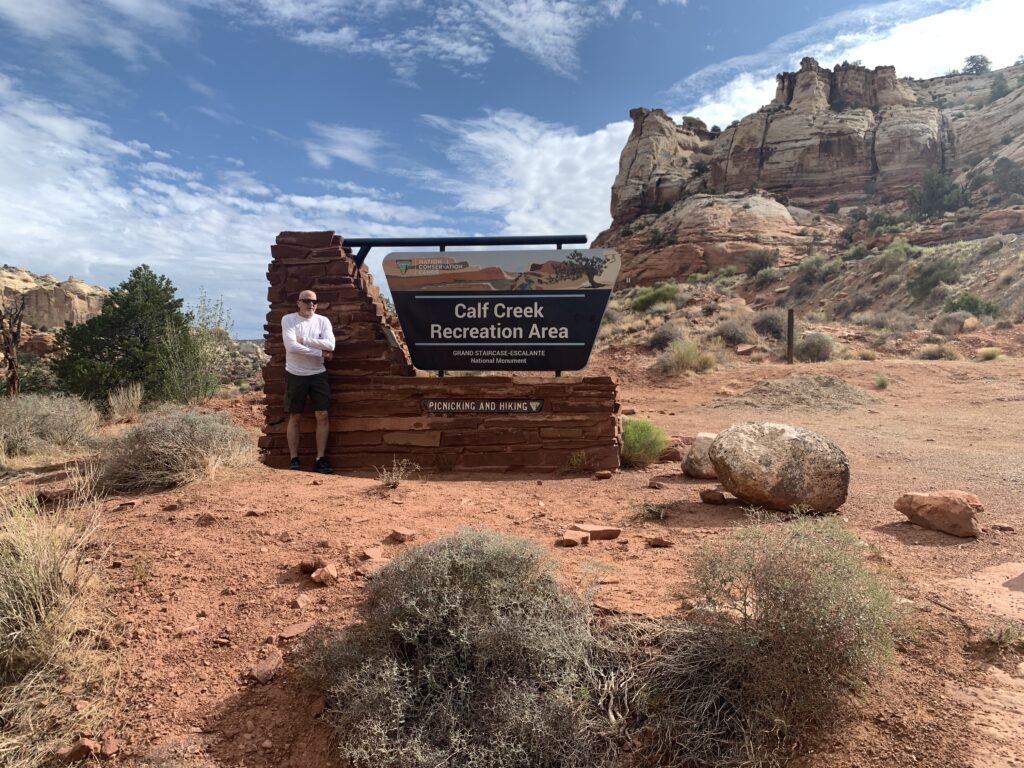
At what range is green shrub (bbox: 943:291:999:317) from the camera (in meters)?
21.6

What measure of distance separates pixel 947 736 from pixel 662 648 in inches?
42.6

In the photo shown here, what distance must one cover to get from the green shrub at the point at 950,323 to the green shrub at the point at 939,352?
7.98 feet

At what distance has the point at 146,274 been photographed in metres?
15.9

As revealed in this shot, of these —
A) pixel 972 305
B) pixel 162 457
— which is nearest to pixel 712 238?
pixel 972 305

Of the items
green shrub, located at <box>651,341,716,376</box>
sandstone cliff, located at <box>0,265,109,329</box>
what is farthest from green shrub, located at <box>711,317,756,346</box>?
sandstone cliff, located at <box>0,265,109,329</box>

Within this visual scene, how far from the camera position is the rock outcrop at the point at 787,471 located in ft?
15.5

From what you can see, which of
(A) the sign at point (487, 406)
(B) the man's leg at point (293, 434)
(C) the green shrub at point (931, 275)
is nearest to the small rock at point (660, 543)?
(A) the sign at point (487, 406)

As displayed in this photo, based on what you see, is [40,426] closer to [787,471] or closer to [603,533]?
[603,533]

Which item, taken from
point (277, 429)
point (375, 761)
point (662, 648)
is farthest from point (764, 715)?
point (277, 429)

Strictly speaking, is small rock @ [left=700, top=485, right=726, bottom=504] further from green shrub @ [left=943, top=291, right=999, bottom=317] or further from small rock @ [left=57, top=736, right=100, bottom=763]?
green shrub @ [left=943, top=291, right=999, bottom=317]

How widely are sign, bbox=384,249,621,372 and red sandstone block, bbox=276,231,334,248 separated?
2.46 ft

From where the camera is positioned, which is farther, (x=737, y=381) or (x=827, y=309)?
(x=827, y=309)

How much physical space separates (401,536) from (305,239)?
4278 millimetres

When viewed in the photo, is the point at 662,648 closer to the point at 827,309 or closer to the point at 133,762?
the point at 133,762
